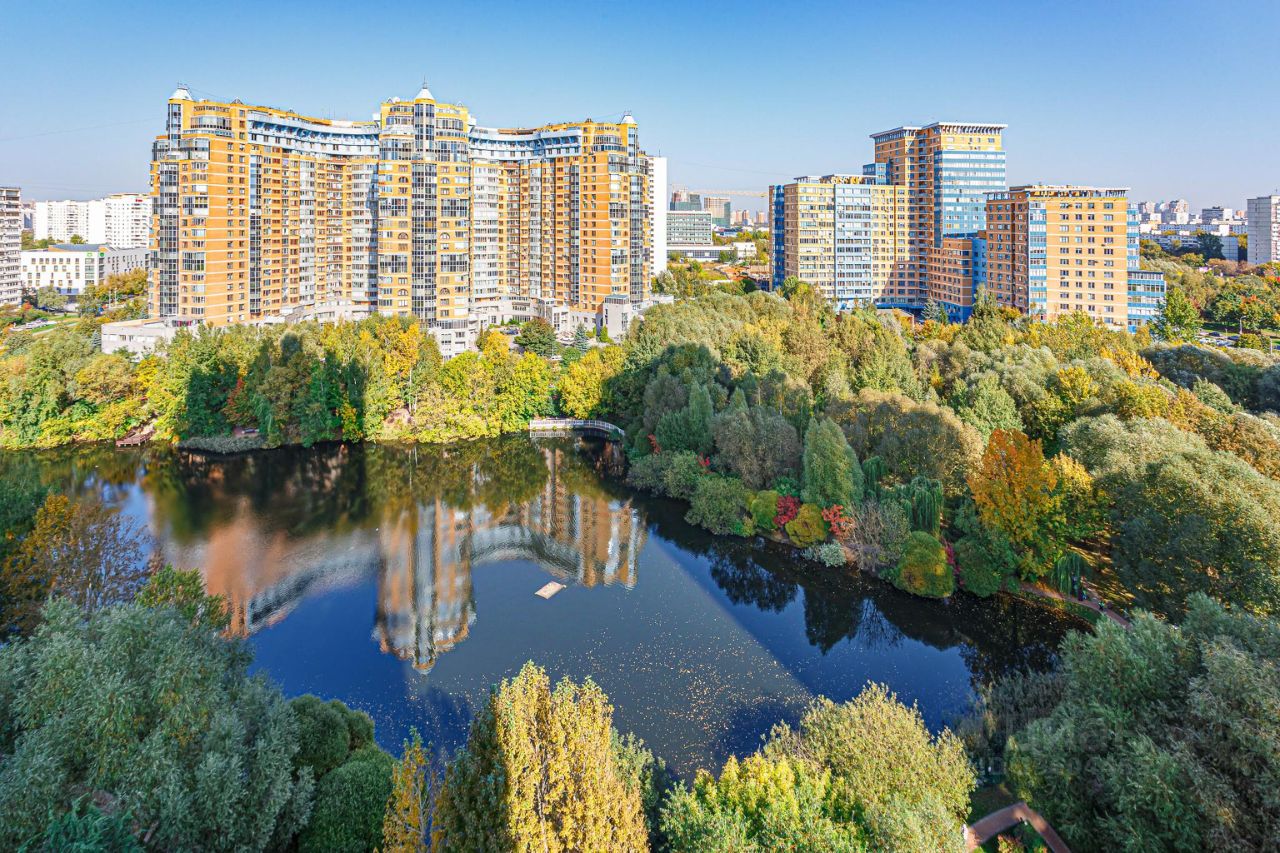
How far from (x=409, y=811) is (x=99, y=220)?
13761 cm

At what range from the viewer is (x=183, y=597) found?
1405 cm

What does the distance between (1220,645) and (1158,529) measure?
8.08m

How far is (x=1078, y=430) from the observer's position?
24.8 meters

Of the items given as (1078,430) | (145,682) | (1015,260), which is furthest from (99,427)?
(1015,260)

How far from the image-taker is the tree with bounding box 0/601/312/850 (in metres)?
8.91

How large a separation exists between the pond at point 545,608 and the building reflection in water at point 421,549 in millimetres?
98

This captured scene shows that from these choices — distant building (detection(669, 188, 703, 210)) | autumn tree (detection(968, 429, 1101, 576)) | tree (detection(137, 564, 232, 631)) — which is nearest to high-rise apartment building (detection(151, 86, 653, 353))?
autumn tree (detection(968, 429, 1101, 576))

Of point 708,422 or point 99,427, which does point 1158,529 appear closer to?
point 708,422

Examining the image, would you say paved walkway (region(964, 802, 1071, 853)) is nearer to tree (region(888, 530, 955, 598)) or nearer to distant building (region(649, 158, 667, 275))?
tree (region(888, 530, 955, 598))

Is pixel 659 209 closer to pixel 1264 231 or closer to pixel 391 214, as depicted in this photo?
pixel 391 214

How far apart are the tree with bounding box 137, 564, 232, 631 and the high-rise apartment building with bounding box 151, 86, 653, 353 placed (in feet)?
126

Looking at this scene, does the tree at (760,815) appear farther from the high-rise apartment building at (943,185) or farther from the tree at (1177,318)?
the high-rise apartment building at (943,185)

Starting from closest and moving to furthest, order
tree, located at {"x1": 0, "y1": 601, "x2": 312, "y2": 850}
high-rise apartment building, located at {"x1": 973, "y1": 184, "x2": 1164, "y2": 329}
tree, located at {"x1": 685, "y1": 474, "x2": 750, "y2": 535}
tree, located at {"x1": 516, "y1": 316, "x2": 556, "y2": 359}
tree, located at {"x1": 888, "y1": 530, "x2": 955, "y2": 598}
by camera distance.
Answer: tree, located at {"x1": 0, "y1": 601, "x2": 312, "y2": 850}, tree, located at {"x1": 888, "y1": 530, "x2": 955, "y2": 598}, tree, located at {"x1": 685, "y1": 474, "x2": 750, "y2": 535}, high-rise apartment building, located at {"x1": 973, "y1": 184, "x2": 1164, "y2": 329}, tree, located at {"x1": 516, "y1": 316, "x2": 556, "y2": 359}

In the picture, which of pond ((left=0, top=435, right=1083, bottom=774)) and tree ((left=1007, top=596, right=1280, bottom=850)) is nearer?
tree ((left=1007, top=596, right=1280, bottom=850))
